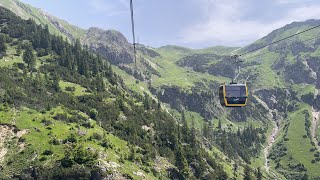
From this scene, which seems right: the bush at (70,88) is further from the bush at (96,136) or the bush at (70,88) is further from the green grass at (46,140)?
the bush at (96,136)

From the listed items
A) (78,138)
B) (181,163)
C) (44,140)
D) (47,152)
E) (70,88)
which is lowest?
(181,163)

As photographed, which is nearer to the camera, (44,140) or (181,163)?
(44,140)

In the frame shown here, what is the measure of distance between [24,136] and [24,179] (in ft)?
70.0

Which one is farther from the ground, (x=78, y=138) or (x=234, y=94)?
(x=234, y=94)

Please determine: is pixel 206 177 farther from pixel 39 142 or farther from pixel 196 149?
pixel 39 142

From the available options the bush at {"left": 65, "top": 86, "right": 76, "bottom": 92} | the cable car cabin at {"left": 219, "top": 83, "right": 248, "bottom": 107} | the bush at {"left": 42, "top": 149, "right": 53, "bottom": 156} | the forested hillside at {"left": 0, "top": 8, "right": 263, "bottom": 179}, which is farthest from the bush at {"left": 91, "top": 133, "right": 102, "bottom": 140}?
the cable car cabin at {"left": 219, "top": 83, "right": 248, "bottom": 107}

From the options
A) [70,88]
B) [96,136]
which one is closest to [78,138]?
[96,136]

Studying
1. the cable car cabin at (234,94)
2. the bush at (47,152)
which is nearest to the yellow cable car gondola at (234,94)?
the cable car cabin at (234,94)

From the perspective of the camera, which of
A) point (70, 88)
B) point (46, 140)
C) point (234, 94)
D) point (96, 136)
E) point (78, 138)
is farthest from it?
point (70, 88)

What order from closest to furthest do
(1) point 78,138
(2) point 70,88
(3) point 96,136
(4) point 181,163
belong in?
(1) point 78,138 → (3) point 96,136 → (4) point 181,163 → (2) point 70,88

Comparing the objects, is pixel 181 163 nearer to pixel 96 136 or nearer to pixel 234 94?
pixel 96 136

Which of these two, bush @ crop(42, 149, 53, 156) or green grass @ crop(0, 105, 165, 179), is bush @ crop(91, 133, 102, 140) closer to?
green grass @ crop(0, 105, 165, 179)

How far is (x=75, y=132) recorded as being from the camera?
145 meters

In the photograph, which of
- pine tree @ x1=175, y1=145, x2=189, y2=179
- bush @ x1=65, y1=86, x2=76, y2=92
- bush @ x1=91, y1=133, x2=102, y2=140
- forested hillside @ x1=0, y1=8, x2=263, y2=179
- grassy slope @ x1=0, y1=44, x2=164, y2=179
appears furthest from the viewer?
bush @ x1=65, y1=86, x2=76, y2=92
